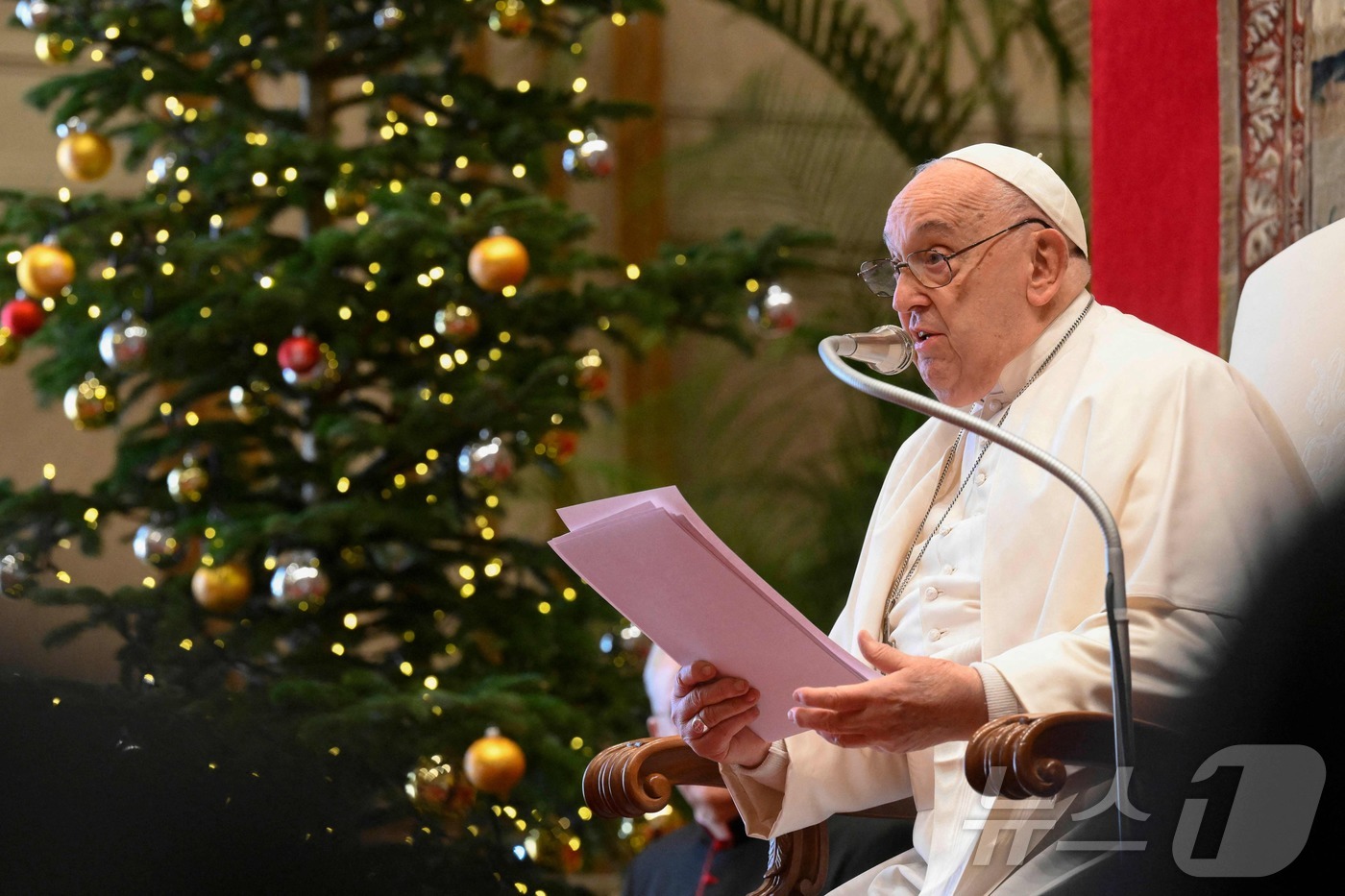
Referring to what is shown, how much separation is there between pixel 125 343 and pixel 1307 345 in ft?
9.31

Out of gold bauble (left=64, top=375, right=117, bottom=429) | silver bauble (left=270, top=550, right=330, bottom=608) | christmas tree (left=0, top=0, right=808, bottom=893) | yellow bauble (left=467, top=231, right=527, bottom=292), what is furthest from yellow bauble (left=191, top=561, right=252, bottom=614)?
yellow bauble (left=467, top=231, right=527, bottom=292)

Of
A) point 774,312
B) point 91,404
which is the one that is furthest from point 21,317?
point 774,312

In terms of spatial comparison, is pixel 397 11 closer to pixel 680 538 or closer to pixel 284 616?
pixel 284 616

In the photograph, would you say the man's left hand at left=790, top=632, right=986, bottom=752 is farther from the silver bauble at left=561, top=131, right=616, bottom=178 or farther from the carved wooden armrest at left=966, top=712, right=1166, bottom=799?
the silver bauble at left=561, top=131, right=616, bottom=178

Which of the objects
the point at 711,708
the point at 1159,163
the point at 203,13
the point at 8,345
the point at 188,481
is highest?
the point at 203,13

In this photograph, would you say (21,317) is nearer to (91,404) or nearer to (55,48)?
(91,404)

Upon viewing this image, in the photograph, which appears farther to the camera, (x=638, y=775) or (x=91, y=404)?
(x=91, y=404)

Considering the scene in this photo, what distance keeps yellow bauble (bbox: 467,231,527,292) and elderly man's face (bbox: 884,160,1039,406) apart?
1.97 meters

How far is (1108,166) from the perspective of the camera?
116 inches

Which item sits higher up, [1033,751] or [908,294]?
[908,294]

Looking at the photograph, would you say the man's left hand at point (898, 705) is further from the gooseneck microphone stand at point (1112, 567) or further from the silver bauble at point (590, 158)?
the silver bauble at point (590, 158)

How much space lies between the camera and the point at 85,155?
13.9 feet

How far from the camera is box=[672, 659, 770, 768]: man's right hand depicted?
6.17ft

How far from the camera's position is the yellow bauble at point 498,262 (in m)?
4.00
